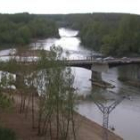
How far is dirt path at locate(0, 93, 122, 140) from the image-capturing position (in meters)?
39.9

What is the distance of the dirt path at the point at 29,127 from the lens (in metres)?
39.9

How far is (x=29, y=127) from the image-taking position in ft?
138

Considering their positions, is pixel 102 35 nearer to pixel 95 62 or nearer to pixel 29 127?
pixel 95 62

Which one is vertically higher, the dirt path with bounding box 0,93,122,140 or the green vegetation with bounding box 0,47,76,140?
the green vegetation with bounding box 0,47,76,140

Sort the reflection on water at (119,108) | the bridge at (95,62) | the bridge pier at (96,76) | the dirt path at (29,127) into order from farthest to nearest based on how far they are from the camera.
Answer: the bridge at (95,62) < the bridge pier at (96,76) < the reflection on water at (119,108) < the dirt path at (29,127)

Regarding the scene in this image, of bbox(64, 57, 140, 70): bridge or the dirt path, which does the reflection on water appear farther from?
bbox(64, 57, 140, 70): bridge

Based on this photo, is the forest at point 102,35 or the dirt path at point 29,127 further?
the forest at point 102,35

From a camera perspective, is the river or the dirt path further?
the river

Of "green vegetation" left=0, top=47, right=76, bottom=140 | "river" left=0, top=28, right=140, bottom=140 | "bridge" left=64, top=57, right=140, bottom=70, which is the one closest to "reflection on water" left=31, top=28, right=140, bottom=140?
"river" left=0, top=28, right=140, bottom=140

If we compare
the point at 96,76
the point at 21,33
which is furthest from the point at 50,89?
the point at 21,33

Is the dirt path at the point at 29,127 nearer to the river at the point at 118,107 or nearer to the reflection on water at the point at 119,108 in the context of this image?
the river at the point at 118,107

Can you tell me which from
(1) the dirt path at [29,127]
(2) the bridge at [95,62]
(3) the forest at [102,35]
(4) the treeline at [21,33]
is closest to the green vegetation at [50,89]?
(1) the dirt path at [29,127]

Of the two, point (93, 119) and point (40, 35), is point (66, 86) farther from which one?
point (40, 35)

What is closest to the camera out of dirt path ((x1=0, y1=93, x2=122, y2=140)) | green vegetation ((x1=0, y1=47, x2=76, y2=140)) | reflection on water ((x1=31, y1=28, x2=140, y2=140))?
green vegetation ((x1=0, y1=47, x2=76, y2=140))
